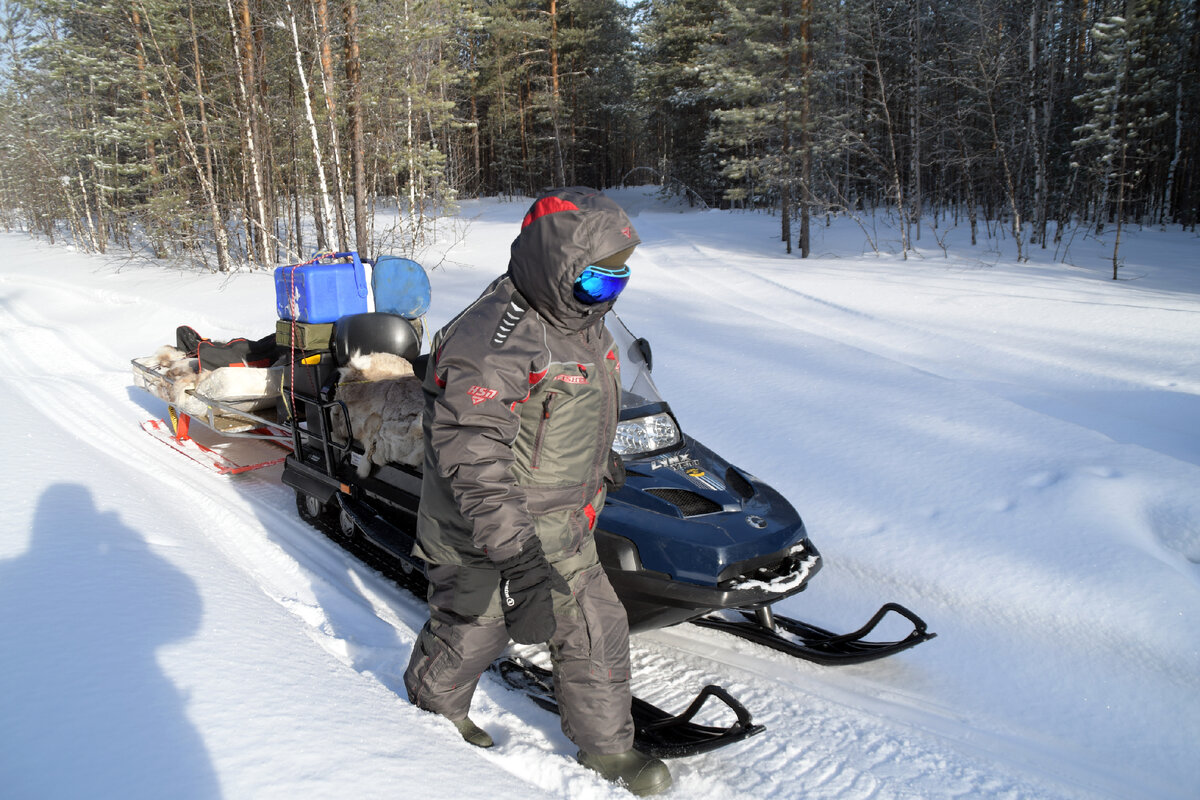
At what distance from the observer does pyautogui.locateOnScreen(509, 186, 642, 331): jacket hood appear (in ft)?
5.98

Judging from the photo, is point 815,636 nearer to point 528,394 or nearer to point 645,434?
point 645,434

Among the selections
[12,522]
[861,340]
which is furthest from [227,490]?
[861,340]

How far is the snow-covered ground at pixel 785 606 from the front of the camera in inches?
70.6

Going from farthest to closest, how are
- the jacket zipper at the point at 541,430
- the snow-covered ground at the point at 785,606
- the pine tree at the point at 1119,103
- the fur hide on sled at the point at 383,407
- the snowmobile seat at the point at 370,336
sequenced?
1. the pine tree at the point at 1119,103
2. the snowmobile seat at the point at 370,336
3. the fur hide on sled at the point at 383,407
4. the jacket zipper at the point at 541,430
5. the snow-covered ground at the point at 785,606

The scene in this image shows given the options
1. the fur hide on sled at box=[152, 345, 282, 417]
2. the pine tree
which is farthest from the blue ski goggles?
the pine tree

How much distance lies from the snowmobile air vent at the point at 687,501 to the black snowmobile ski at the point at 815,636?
1.98ft

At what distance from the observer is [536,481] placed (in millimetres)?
1993

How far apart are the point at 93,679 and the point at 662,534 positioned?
5.43 ft

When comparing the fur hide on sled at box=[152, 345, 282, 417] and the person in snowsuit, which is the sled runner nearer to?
the fur hide on sled at box=[152, 345, 282, 417]

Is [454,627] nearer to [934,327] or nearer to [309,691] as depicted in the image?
[309,691]

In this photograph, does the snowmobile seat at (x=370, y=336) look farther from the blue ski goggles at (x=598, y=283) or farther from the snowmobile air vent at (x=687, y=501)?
the blue ski goggles at (x=598, y=283)

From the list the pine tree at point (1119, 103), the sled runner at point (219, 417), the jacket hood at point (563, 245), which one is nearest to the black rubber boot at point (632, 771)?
the jacket hood at point (563, 245)

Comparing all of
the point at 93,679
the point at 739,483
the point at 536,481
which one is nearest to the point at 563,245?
the point at 536,481

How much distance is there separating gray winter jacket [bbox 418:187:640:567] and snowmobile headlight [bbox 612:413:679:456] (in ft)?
2.67
